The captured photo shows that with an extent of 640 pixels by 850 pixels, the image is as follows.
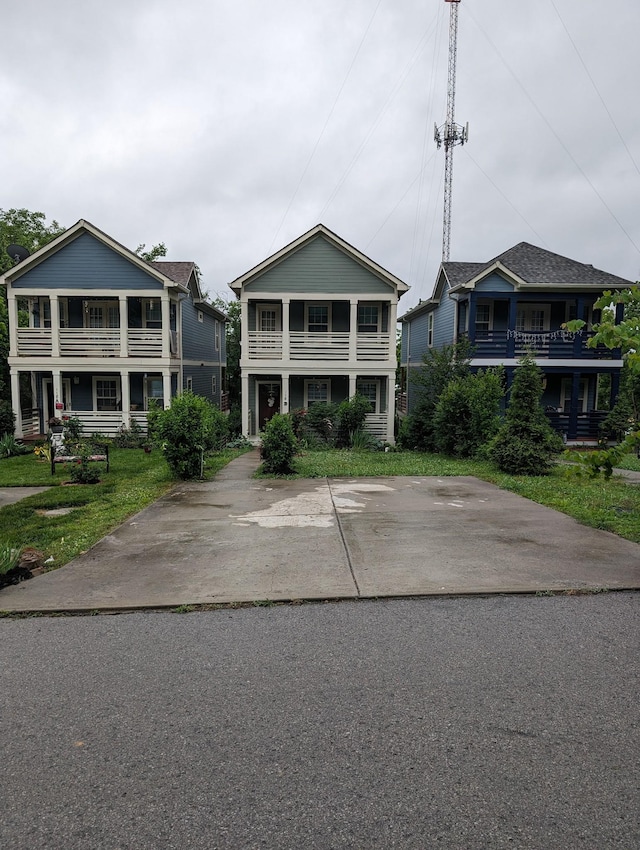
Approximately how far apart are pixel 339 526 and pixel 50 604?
4244 mm

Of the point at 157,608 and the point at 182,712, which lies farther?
the point at 157,608

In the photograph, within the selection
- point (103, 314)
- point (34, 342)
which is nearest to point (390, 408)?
point (103, 314)

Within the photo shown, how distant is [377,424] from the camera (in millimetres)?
21578

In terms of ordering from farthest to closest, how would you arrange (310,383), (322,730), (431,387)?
(310,383)
(431,387)
(322,730)

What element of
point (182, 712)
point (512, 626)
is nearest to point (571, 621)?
point (512, 626)

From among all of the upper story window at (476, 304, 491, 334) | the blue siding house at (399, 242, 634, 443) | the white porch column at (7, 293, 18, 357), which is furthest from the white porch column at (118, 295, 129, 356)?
the upper story window at (476, 304, 491, 334)

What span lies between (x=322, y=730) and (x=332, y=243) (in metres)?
19.4

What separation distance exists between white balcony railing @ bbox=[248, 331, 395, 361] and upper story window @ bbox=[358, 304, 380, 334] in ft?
4.33

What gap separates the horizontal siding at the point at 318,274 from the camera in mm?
20969

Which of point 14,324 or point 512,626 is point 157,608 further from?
point 14,324

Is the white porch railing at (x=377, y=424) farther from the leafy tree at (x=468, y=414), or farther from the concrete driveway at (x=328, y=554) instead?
the concrete driveway at (x=328, y=554)

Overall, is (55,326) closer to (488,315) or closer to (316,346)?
(316,346)

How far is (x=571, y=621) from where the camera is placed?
5.11 meters

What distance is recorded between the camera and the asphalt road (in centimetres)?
278
